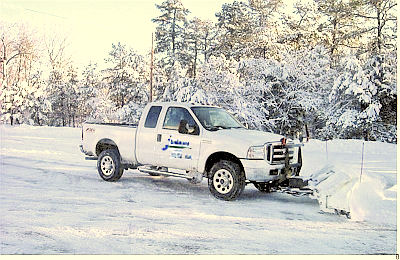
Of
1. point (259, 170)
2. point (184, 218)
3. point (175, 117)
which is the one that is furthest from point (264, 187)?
point (184, 218)

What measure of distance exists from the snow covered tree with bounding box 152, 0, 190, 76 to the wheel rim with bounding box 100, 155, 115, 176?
19.5 meters

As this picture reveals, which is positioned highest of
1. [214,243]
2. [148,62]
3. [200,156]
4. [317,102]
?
[148,62]

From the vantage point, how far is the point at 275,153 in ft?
26.2

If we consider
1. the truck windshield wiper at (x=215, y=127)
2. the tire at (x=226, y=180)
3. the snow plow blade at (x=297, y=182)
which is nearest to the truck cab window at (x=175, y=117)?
the truck windshield wiper at (x=215, y=127)

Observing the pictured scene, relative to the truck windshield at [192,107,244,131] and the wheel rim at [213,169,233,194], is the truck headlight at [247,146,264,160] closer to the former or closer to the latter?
the wheel rim at [213,169,233,194]

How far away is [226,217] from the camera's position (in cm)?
680

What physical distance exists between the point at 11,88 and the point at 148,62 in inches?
486

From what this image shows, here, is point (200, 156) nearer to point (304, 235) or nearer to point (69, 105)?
point (304, 235)

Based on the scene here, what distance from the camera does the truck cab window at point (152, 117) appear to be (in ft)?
30.5

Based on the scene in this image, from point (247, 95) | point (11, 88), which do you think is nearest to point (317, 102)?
point (247, 95)

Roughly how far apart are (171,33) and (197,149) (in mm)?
21755

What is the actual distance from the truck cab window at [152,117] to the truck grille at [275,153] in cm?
263

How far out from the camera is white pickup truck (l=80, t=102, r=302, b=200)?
7934 mm

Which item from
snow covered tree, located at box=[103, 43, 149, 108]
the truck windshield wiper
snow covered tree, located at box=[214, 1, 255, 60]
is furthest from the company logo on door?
snow covered tree, located at box=[103, 43, 149, 108]
